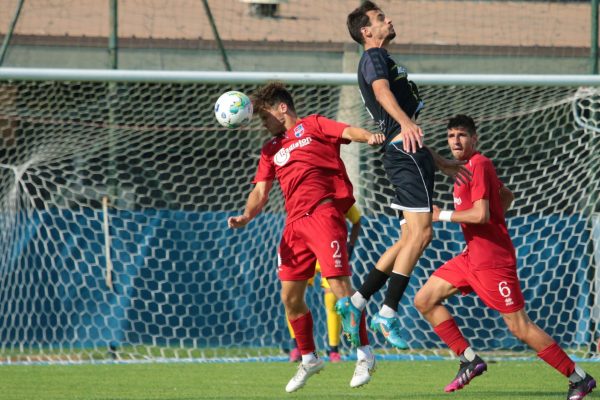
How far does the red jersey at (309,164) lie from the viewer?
328 inches

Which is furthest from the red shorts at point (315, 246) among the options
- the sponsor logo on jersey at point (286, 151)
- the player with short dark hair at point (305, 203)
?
the sponsor logo on jersey at point (286, 151)

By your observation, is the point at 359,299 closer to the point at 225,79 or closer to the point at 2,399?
the point at 2,399

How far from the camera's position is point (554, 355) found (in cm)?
793

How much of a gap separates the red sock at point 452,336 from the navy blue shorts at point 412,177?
1424 mm

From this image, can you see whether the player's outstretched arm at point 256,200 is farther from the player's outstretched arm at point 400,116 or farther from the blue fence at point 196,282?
the blue fence at point 196,282

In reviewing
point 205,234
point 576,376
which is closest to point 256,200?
point 576,376

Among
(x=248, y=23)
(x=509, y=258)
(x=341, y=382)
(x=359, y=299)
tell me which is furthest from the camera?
(x=248, y=23)

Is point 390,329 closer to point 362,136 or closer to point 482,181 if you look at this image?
point 362,136

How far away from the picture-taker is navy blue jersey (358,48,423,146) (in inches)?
295

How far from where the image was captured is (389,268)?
786cm

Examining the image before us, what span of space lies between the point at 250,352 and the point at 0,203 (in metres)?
3.29

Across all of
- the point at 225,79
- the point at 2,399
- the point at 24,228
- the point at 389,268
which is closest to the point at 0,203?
the point at 24,228

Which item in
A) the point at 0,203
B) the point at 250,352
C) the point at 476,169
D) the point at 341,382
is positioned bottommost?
the point at 250,352

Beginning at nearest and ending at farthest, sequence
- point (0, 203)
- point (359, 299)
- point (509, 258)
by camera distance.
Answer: point (359, 299) < point (509, 258) < point (0, 203)
